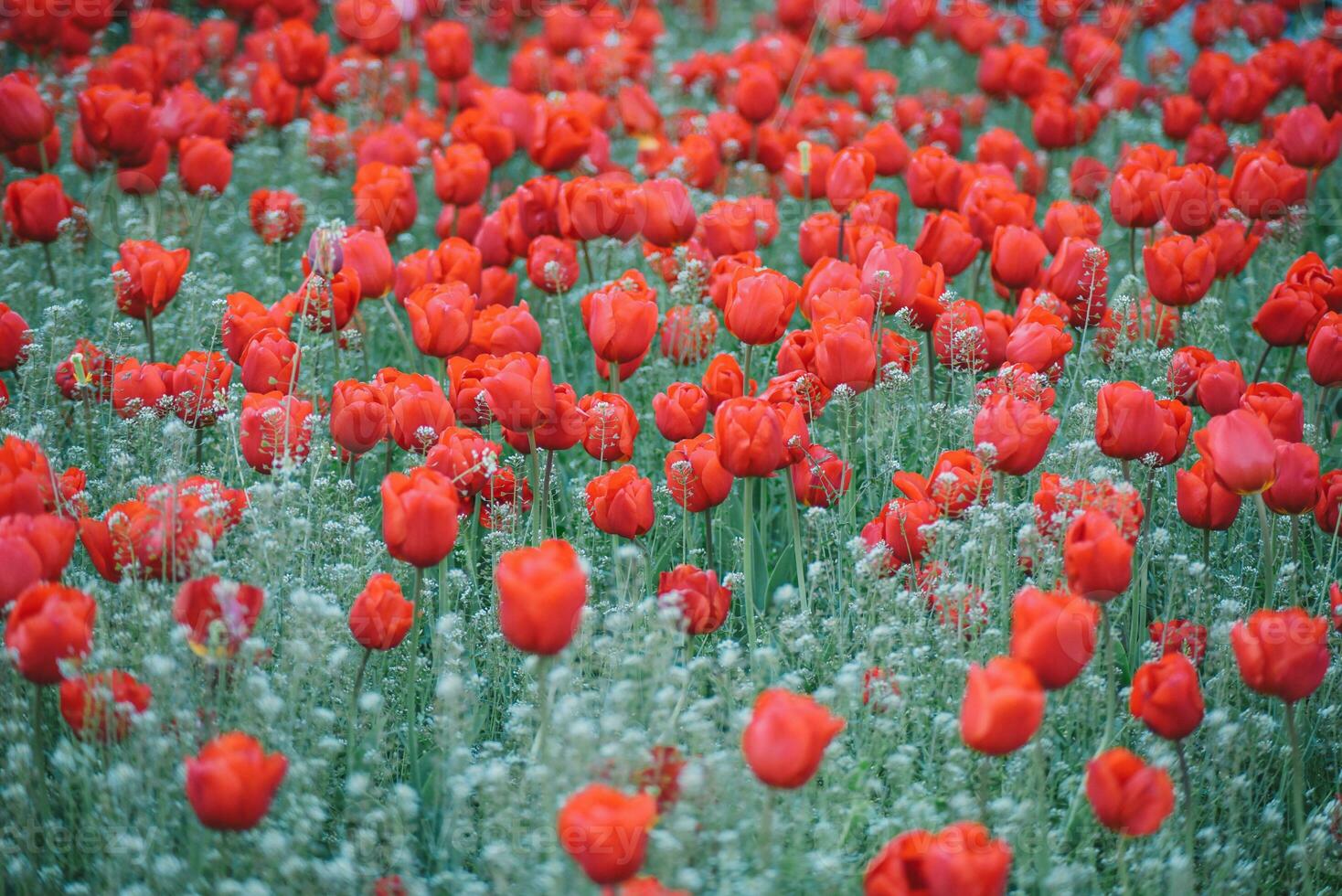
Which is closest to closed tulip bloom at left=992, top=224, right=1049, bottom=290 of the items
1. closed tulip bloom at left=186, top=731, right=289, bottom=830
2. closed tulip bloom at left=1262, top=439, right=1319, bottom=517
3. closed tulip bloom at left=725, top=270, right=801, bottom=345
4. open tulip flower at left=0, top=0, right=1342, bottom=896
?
open tulip flower at left=0, top=0, right=1342, bottom=896

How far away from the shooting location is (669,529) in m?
3.09

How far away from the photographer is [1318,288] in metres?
3.06

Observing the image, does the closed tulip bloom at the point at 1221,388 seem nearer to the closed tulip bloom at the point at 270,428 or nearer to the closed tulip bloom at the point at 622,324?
the closed tulip bloom at the point at 622,324

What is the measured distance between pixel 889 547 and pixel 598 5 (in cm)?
467

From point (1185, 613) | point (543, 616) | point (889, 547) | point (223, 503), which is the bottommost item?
point (1185, 613)

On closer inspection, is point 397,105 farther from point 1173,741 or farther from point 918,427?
point 1173,741

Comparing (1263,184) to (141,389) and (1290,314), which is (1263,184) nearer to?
(1290,314)

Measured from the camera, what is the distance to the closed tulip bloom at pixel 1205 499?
98.3 inches

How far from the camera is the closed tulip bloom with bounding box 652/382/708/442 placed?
2656mm

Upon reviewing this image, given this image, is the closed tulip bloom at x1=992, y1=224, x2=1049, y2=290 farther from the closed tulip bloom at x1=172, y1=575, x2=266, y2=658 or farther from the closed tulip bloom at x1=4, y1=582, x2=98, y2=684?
the closed tulip bloom at x1=4, y1=582, x2=98, y2=684

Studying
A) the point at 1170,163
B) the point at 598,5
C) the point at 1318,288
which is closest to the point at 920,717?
the point at 1318,288

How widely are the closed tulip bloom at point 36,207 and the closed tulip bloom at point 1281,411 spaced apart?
3.01 metres

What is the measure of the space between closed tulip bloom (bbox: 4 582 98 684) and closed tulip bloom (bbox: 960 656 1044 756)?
1.29 metres

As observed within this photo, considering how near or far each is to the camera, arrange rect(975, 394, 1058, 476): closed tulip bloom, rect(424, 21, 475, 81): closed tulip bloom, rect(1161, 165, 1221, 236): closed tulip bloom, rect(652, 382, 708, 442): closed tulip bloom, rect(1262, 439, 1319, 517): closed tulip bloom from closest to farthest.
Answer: rect(975, 394, 1058, 476): closed tulip bloom < rect(1262, 439, 1319, 517): closed tulip bloom < rect(652, 382, 708, 442): closed tulip bloom < rect(1161, 165, 1221, 236): closed tulip bloom < rect(424, 21, 475, 81): closed tulip bloom
